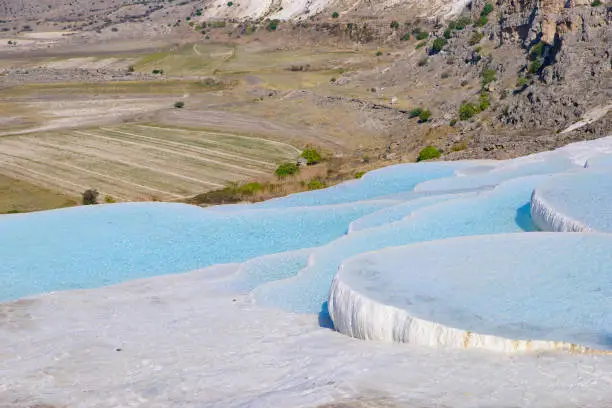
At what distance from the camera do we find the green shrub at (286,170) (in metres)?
27.4

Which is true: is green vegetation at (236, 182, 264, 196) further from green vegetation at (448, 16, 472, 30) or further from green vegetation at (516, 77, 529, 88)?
green vegetation at (448, 16, 472, 30)

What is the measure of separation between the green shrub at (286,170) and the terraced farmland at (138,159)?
84 centimetres

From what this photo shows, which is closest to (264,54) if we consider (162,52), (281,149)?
(162,52)

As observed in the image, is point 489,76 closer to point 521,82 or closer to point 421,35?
point 521,82

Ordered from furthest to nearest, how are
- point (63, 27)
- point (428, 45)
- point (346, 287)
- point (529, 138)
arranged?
point (63, 27) → point (428, 45) → point (529, 138) → point (346, 287)

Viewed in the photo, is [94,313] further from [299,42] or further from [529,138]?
[299,42]

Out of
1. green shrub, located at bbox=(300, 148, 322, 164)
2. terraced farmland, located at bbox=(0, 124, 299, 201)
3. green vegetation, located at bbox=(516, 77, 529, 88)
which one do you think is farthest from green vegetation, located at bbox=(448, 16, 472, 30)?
green shrub, located at bbox=(300, 148, 322, 164)

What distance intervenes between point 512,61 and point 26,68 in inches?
1582

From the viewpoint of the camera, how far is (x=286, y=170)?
90.3 feet

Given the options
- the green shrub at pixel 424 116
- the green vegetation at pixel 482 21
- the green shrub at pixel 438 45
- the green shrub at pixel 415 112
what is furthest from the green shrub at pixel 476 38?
the green shrub at pixel 424 116

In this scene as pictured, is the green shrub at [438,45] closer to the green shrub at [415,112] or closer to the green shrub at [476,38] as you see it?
the green shrub at [476,38]

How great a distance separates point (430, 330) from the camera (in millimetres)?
9336

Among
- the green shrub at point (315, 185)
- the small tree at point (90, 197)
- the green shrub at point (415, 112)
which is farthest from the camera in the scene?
the green shrub at point (415, 112)

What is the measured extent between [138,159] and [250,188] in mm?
7146
